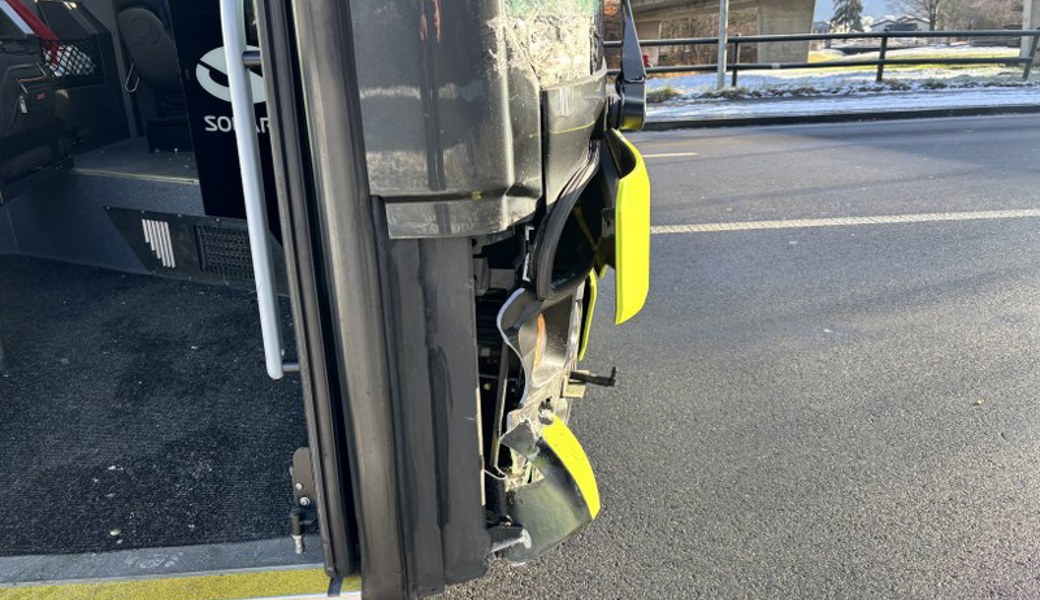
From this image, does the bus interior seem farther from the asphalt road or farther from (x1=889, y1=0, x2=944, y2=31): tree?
(x1=889, y1=0, x2=944, y2=31): tree

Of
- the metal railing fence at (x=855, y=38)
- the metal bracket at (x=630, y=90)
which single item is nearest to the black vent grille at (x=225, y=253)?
the metal bracket at (x=630, y=90)

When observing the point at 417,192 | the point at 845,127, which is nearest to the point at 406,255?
the point at 417,192

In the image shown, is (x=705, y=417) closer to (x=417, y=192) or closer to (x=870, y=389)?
(x=870, y=389)

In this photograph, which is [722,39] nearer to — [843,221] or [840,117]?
[840,117]

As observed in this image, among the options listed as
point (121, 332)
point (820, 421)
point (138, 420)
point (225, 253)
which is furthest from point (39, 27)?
point (820, 421)

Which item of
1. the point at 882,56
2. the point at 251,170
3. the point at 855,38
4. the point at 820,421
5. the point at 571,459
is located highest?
the point at 855,38

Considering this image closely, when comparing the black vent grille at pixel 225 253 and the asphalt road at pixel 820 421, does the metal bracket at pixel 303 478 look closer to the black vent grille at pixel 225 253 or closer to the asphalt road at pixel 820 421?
the asphalt road at pixel 820 421

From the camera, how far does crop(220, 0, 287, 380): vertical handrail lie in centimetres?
162

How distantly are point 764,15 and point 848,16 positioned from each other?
30492mm

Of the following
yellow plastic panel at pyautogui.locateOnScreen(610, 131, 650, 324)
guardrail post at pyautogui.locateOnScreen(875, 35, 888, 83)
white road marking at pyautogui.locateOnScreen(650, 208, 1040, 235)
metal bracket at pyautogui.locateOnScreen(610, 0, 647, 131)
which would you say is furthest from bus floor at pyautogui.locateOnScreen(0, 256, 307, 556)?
guardrail post at pyautogui.locateOnScreen(875, 35, 888, 83)

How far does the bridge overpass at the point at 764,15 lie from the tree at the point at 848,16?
2575 centimetres

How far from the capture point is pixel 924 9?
4397cm

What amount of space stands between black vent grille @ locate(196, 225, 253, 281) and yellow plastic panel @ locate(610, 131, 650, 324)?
284 cm

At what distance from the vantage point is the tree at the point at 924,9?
42088 millimetres
